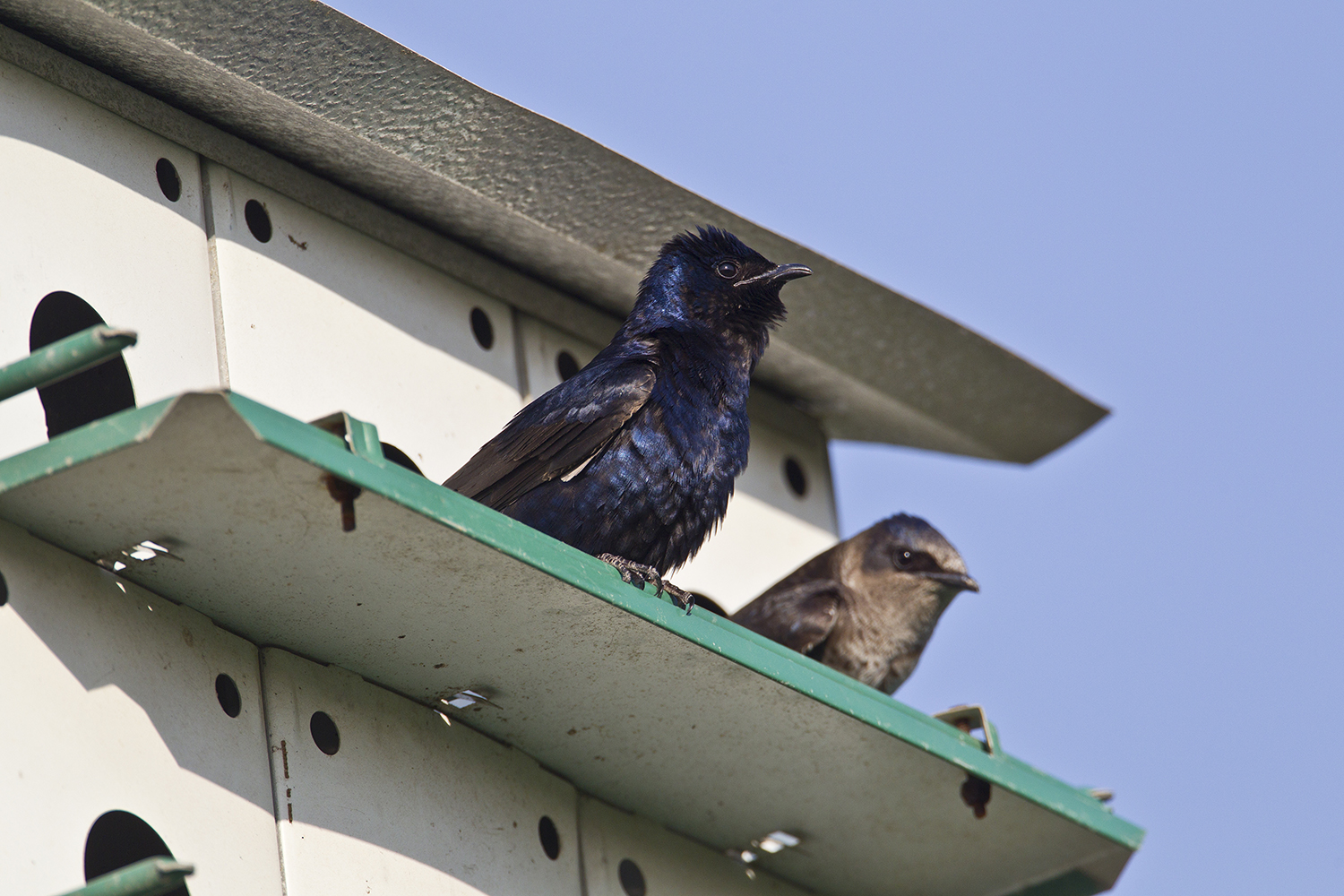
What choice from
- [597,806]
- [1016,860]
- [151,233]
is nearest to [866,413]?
[1016,860]

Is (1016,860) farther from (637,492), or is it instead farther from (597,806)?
(637,492)

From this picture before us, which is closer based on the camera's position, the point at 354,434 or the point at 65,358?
the point at 65,358

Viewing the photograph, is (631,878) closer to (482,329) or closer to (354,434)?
(482,329)

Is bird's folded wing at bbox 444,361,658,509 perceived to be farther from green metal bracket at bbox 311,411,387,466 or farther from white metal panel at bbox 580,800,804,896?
green metal bracket at bbox 311,411,387,466

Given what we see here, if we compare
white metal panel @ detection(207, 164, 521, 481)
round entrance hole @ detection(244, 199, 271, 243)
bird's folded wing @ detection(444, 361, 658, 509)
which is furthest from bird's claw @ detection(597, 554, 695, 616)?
round entrance hole @ detection(244, 199, 271, 243)

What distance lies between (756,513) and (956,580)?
746 mm

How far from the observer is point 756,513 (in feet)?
22.4

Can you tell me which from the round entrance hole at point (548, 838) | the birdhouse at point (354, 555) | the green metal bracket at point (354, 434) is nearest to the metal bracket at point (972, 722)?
the birdhouse at point (354, 555)

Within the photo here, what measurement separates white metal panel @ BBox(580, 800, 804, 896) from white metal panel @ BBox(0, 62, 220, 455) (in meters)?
1.58

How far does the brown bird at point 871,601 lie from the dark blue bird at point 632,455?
122 cm

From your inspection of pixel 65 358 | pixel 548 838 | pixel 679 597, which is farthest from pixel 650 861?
pixel 65 358

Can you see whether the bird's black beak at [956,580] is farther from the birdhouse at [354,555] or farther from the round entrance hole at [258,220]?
the round entrance hole at [258,220]

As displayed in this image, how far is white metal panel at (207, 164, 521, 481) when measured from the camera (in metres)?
5.07

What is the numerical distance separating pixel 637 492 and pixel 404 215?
4.46 ft
